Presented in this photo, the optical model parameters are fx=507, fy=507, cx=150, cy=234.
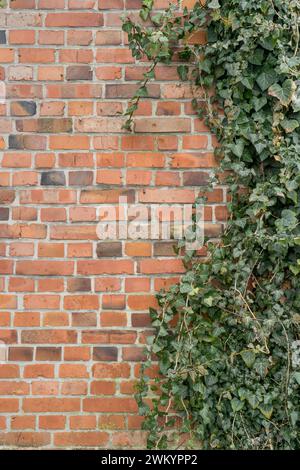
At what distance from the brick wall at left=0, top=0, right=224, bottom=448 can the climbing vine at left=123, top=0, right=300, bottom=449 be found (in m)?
0.11

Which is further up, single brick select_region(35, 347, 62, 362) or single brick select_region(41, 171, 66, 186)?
single brick select_region(41, 171, 66, 186)

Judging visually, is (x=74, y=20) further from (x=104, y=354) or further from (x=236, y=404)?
(x=236, y=404)

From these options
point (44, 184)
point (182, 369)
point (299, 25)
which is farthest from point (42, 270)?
point (299, 25)

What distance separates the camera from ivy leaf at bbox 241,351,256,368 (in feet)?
7.02

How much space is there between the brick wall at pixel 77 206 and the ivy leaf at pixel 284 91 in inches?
13.7

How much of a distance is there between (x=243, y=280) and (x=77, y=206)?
0.81m

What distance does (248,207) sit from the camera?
2.22 meters

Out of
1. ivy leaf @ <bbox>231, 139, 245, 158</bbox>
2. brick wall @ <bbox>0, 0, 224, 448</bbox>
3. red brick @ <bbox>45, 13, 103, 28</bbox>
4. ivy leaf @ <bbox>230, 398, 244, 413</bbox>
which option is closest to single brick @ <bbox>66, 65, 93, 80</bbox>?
brick wall @ <bbox>0, 0, 224, 448</bbox>

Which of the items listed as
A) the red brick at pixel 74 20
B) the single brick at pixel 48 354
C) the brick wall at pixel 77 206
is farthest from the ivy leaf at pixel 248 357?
the red brick at pixel 74 20

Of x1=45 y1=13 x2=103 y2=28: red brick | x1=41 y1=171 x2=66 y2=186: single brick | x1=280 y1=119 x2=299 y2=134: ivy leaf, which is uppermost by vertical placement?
x1=45 y1=13 x2=103 y2=28: red brick

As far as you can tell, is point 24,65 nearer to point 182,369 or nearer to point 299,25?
point 299,25

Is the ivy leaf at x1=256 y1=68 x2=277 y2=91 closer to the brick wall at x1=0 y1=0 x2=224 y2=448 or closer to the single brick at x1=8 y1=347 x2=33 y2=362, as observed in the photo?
the brick wall at x1=0 y1=0 x2=224 y2=448
